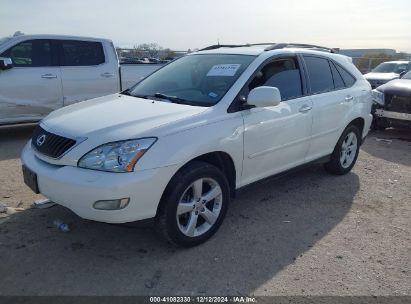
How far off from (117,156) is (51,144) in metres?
0.70

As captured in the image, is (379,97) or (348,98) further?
(379,97)

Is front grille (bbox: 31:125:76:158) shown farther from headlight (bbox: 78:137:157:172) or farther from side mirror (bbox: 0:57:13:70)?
side mirror (bbox: 0:57:13:70)

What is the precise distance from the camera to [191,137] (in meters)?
3.27

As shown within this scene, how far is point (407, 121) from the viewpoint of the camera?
7.99 m

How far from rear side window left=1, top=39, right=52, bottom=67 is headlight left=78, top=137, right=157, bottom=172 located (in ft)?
16.4

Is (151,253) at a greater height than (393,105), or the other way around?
(393,105)

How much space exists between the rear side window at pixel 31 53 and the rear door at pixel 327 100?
496 cm

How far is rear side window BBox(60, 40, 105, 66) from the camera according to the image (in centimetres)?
766

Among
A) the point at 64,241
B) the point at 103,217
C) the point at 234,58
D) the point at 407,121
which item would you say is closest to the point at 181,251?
the point at 103,217

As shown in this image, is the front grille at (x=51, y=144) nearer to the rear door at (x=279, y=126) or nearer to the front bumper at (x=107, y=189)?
the front bumper at (x=107, y=189)

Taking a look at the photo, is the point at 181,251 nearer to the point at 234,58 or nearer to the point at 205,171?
the point at 205,171

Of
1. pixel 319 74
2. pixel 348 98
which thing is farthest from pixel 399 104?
pixel 319 74

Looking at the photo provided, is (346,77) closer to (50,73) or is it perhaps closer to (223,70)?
(223,70)

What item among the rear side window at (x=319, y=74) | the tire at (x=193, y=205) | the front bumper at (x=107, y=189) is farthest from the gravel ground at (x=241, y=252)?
the rear side window at (x=319, y=74)
